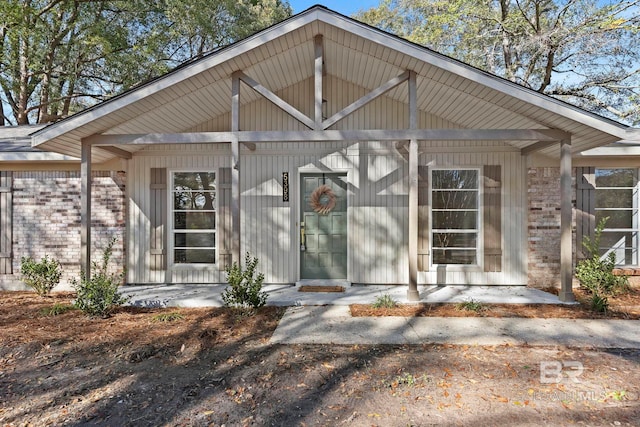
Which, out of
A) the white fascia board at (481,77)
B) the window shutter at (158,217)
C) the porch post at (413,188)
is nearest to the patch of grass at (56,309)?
the window shutter at (158,217)

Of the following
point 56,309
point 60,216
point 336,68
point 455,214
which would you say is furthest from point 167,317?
point 455,214

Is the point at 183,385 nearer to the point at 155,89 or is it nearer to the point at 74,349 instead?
the point at 74,349

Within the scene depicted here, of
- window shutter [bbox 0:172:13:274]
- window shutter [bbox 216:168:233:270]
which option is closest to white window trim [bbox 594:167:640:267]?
window shutter [bbox 216:168:233:270]

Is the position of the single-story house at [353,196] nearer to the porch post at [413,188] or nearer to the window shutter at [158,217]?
the window shutter at [158,217]

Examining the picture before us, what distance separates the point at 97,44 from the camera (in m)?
11.6

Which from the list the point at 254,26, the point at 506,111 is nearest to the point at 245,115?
the point at 506,111

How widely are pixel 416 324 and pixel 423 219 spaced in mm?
2439

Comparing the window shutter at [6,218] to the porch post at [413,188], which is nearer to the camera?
the porch post at [413,188]

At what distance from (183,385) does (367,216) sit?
4.21 meters

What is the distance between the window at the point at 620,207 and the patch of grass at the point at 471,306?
10.5 ft

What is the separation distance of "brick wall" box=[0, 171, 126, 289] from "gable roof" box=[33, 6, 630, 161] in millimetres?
993

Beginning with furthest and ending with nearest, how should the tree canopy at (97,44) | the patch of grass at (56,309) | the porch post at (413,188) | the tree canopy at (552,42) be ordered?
the tree canopy at (97,44)
the tree canopy at (552,42)
the porch post at (413,188)
the patch of grass at (56,309)

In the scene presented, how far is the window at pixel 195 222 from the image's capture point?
6395 millimetres

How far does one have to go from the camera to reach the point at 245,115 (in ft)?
20.7
